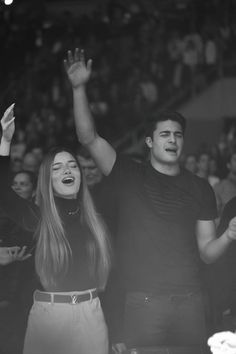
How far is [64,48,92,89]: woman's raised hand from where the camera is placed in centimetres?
535

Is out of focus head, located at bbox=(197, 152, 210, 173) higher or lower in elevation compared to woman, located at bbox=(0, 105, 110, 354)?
higher

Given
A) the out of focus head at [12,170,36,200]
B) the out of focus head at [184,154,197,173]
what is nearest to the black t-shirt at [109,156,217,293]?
the out of focus head at [12,170,36,200]

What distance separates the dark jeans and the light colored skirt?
0.24m

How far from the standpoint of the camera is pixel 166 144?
5.34 meters

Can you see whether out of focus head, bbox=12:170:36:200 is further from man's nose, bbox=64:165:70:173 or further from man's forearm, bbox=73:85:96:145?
man's nose, bbox=64:165:70:173

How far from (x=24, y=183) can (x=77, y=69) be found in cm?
198

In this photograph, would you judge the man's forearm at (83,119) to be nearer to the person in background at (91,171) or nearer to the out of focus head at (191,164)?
the person in background at (91,171)

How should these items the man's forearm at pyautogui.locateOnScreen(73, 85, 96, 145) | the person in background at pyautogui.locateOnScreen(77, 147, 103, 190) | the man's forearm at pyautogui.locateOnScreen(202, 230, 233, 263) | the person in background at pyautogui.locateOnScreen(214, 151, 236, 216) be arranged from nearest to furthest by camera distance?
1. the man's forearm at pyautogui.locateOnScreen(202, 230, 233, 263)
2. the man's forearm at pyautogui.locateOnScreen(73, 85, 96, 145)
3. the person in background at pyautogui.locateOnScreen(77, 147, 103, 190)
4. the person in background at pyautogui.locateOnScreen(214, 151, 236, 216)

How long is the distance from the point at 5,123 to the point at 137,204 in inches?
32.6

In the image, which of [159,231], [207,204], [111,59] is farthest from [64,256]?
[111,59]

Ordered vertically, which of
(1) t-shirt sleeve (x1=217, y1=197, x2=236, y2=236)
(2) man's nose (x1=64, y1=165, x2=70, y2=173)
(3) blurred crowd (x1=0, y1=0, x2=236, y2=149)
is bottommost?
(1) t-shirt sleeve (x1=217, y1=197, x2=236, y2=236)

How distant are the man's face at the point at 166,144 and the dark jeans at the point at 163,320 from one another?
2.40 ft

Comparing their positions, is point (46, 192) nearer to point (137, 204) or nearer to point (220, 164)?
point (137, 204)

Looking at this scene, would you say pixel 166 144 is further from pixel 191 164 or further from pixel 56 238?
pixel 191 164
